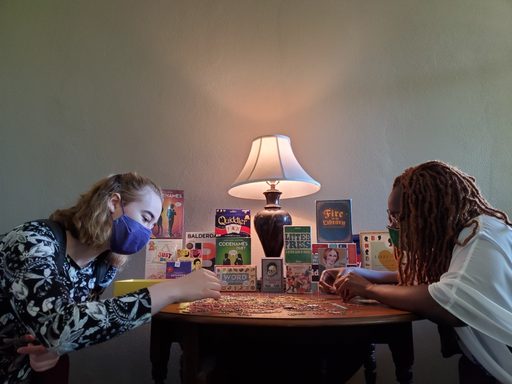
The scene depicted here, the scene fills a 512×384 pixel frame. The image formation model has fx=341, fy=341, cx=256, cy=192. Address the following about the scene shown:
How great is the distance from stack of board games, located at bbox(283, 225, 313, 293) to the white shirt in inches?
19.6

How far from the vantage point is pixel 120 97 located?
5.66ft

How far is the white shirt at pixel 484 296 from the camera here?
2.30ft

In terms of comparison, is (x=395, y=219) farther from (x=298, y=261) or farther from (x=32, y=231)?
(x=32, y=231)

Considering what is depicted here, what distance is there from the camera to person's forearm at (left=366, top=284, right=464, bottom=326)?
729 mm

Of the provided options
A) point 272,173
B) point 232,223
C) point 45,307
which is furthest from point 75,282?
point 272,173

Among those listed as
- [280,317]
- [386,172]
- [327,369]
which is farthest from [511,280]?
[386,172]

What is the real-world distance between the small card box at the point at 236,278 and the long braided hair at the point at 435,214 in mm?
535

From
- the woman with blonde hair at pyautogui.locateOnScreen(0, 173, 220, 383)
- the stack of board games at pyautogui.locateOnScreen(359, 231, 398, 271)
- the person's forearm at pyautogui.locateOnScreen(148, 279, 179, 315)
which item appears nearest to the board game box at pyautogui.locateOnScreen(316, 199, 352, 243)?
the stack of board games at pyautogui.locateOnScreen(359, 231, 398, 271)

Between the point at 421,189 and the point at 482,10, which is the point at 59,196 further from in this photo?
the point at 482,10

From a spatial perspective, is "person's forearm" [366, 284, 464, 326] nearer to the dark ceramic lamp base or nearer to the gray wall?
the dark ceramic lamp base

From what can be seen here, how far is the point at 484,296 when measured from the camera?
0.71m

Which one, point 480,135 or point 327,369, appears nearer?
point 327,369

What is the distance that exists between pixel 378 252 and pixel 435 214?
0.45 m

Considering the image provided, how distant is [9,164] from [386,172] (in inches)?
71.7
